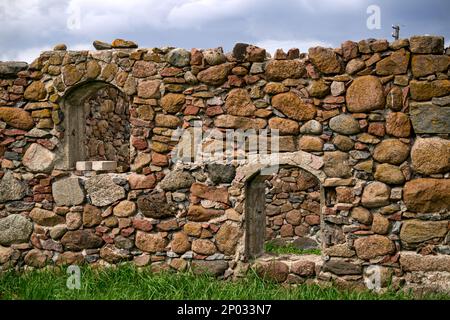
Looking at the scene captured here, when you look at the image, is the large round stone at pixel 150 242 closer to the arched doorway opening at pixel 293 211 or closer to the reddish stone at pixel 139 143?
the reddish stone at pixel 139 143

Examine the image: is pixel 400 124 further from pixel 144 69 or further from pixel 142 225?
pixel 142 225

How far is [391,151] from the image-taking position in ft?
15.9

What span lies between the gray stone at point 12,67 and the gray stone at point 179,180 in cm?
211

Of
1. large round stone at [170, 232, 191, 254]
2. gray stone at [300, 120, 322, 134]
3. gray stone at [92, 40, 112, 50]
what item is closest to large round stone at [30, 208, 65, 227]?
large round stone at [170, 232, 191, 254]

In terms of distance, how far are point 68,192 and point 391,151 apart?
137 inches

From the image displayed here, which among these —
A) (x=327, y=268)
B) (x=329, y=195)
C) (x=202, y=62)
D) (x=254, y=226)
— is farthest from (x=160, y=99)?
(x=327, y=268)

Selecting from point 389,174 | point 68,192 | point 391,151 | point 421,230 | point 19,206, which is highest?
point 391,151

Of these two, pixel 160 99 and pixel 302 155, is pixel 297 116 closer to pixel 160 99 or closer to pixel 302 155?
pixel 302 155

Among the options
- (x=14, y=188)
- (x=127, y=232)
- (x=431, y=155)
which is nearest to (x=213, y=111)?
(x=127, y=232)

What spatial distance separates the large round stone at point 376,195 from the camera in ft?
15.9

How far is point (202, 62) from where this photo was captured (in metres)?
5.21

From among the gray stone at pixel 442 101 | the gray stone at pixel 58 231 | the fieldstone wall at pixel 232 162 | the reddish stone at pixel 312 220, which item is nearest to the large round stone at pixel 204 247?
the fieldstone wall at pixel 232 162

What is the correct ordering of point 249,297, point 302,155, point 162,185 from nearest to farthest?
point 249,297
point 302,155
point 162,185

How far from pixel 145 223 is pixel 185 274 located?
708mm
